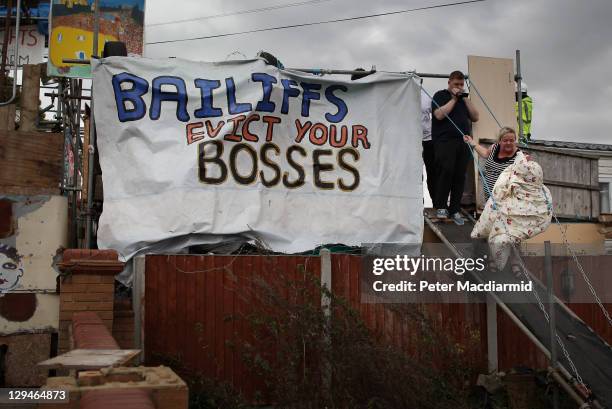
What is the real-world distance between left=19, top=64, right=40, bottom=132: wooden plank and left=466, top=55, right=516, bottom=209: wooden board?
566cm

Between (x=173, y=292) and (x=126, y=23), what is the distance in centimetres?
454

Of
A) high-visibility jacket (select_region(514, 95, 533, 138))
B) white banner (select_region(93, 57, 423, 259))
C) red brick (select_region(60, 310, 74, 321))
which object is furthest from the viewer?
high-visibility jacket (select_region(514, 95, 533, 138))

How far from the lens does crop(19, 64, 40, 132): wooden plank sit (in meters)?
7.65

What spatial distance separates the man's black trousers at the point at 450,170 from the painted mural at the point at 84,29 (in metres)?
4.56

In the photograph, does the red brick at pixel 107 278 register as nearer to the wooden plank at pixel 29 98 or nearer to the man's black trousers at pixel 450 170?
the wooden plank at pixel 29 98

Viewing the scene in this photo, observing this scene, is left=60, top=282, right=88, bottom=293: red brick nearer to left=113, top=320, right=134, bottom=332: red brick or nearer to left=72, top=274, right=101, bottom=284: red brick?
left=72, top=274, right=101, bottom=284: red brick

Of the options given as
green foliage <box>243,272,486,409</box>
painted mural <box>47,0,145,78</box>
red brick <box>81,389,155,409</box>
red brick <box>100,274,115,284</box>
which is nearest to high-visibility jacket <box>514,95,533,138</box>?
green foliage <box>243,272,486,409</box>

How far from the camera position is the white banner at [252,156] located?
8578 millimetres

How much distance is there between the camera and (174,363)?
762cm

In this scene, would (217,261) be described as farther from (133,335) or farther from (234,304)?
(133,335)

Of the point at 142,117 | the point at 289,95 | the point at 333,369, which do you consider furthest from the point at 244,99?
the point at 333,369

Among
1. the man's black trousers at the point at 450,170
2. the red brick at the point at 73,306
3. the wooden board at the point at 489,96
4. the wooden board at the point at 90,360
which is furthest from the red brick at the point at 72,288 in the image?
the wooden board at the point at 489,96

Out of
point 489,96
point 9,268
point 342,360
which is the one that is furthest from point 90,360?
point 489,96

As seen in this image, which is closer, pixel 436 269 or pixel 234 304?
pixel 234 304
